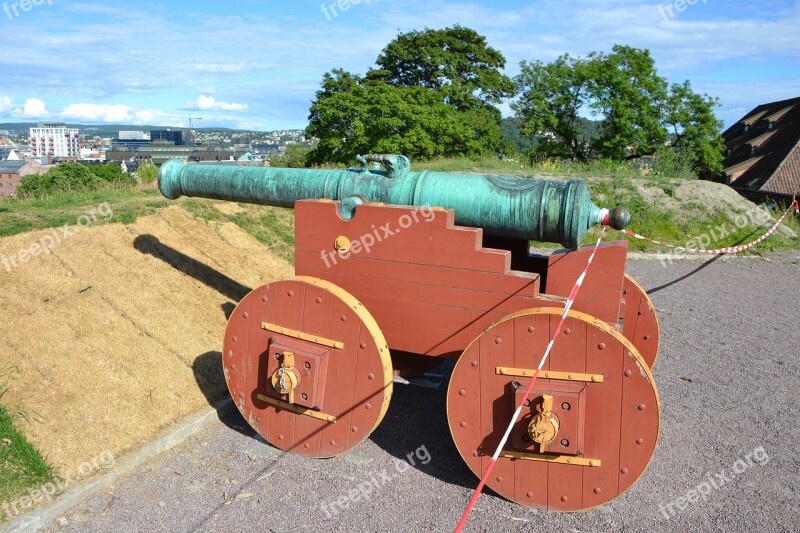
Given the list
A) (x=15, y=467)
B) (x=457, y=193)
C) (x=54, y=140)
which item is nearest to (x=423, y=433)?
(x=457, y=193)

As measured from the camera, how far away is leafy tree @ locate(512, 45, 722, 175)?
27703 millimetres

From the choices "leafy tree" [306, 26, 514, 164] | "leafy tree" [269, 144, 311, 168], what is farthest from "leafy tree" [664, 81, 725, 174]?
"leafy tree" [269, 144, 311, 168]

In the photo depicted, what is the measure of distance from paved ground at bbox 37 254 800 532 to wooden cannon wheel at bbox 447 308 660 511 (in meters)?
0.23

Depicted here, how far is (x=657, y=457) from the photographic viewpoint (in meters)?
3.78

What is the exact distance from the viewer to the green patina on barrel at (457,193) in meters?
3.29

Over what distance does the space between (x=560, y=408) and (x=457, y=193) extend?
1336mm

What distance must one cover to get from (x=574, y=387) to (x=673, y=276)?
6997 millimetres

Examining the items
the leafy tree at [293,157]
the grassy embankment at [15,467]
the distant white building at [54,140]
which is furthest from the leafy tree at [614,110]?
the distant white building at [54,140]

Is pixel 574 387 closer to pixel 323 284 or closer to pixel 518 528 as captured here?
pixel 518 528

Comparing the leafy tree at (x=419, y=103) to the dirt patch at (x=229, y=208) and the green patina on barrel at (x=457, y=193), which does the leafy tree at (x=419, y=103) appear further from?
the green patina on barrel at (x=457, y=193)

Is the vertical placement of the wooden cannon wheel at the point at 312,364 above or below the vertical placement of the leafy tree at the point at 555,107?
below

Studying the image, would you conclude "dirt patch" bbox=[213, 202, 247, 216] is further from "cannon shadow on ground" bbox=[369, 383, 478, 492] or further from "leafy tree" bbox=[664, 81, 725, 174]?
"leafy tree" bbox=[664, 81, 725, 174]

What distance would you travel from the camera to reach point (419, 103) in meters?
26.4

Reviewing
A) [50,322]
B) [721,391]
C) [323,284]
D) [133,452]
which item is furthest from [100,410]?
[721,391]
